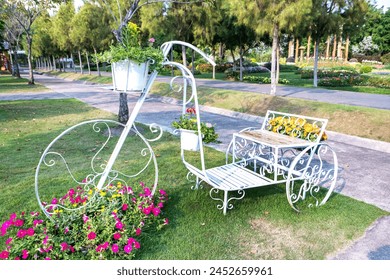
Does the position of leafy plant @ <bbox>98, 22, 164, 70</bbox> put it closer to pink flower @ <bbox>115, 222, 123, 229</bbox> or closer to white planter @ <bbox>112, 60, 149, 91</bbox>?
white planter @ <bbox>112, 60, 149, 91</bbox>

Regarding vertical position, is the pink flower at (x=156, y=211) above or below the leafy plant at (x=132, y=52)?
below

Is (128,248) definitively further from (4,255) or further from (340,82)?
(340,82)

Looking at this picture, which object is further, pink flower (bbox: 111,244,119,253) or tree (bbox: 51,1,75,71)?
tree (bbox: 51,1,75,71)

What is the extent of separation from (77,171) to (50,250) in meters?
2.36

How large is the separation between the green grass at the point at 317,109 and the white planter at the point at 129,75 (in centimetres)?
625

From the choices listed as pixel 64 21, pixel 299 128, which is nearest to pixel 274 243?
pixel 299 128

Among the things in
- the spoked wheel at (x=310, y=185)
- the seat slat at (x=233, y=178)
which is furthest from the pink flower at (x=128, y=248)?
the spoked wheel at (x=310, y=185)

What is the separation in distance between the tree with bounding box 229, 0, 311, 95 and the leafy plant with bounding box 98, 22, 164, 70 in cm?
932

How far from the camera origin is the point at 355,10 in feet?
45.7

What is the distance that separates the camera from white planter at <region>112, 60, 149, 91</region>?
8.97ft

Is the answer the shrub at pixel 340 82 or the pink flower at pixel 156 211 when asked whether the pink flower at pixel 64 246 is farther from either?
the shrub at pixel 340 82

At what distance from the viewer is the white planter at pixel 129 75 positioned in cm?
273

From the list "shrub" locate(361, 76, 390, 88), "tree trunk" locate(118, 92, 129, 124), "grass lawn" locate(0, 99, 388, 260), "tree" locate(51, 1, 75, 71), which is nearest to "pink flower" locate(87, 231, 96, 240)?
"grass lawn" locate(0, 99, 388, 260)

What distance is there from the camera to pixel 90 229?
279 centimetres
